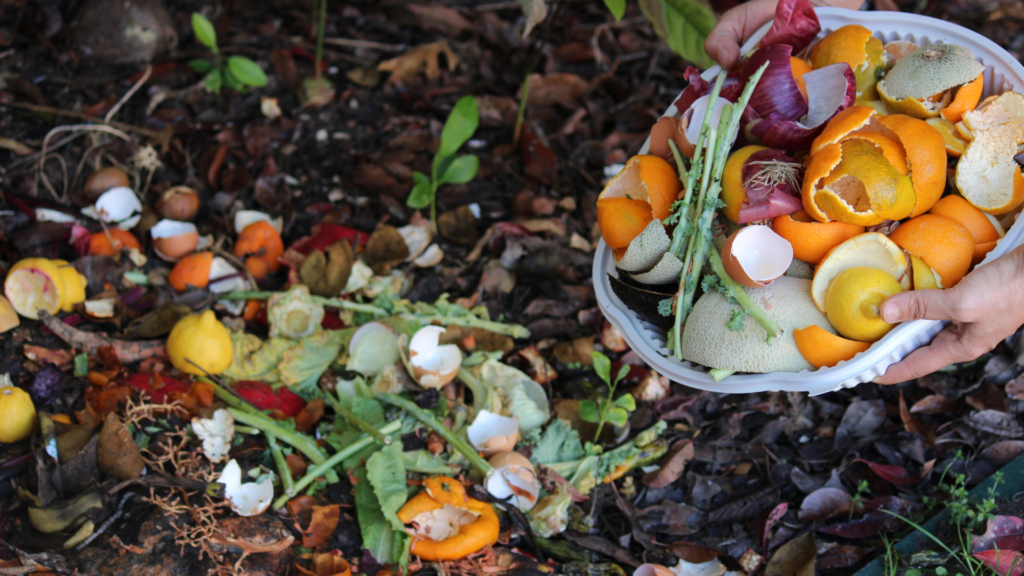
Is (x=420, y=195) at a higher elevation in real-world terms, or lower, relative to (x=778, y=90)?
lower

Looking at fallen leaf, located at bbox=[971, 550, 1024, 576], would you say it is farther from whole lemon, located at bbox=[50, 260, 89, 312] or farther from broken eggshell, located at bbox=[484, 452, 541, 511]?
whole lemon, located at bbox=[50, 260, 89, 312]

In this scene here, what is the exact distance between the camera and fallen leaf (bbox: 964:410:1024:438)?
165 centimetres

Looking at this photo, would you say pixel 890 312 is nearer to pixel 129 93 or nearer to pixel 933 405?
pixel 933 405

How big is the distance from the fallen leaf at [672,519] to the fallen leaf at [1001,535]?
0.56 metres

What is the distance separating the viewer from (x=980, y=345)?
4.16 feet

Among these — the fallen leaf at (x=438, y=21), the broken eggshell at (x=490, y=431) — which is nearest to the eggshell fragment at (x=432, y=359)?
the broken eggshell at (x=490, y=431)

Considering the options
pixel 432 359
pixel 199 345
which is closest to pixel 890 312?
pixel 432 359

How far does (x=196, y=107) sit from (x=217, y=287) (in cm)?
96

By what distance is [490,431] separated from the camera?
5.19 ft

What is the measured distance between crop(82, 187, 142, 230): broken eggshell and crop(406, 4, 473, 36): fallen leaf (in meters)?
1.39

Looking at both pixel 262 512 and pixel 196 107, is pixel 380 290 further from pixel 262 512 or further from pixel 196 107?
pixel 196 107

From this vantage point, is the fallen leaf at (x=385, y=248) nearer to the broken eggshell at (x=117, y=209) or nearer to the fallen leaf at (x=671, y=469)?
the broken eggshell at (x=117, y=209)

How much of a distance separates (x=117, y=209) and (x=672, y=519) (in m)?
1.89

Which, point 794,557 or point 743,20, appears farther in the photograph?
point 743,20
